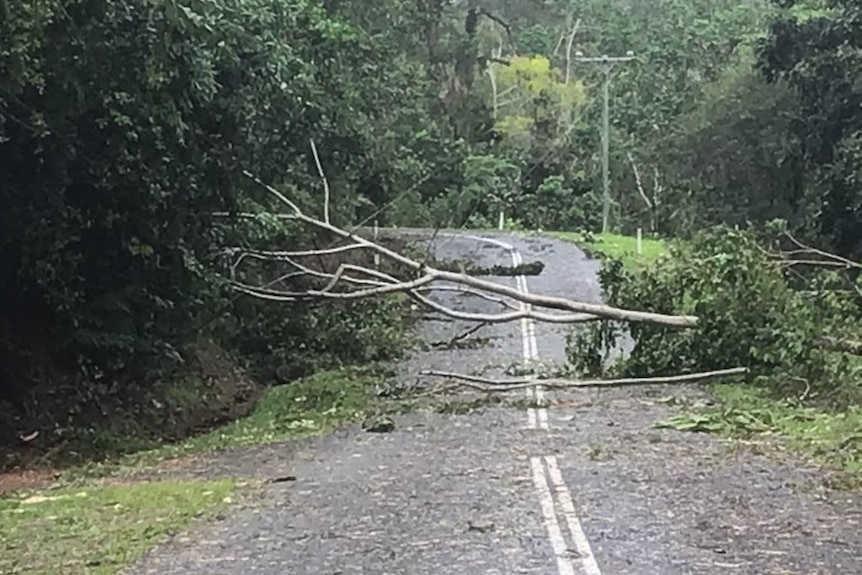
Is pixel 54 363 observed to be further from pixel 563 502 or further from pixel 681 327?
pixel 563 502

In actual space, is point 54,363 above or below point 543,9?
below

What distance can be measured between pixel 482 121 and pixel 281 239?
129 ft

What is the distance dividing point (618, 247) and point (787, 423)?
1076 inches

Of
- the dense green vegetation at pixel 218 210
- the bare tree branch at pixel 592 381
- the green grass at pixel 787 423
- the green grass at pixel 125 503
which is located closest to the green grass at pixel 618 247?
the dense green vegetation at pixel 218 210

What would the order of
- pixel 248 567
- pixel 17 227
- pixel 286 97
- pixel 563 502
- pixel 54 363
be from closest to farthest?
pixel 248 567, pixel 563 502, pixel 17 227, pixel 54 363, pixel 286 97

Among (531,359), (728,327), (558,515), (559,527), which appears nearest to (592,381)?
(728,327)

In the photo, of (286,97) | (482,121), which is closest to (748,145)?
(482,121)

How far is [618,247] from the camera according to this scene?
141 feet

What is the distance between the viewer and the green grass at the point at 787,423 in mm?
13850

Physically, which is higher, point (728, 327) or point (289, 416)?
point (728, 327)

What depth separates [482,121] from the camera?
6462 centimetres

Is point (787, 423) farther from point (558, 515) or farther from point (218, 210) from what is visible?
point (218, 210)

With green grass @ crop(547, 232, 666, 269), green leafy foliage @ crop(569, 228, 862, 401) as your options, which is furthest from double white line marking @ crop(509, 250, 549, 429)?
green grass @ crop(547, 232, 666, 269)

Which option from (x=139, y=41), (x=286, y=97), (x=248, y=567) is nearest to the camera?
(x=248, y=567)
